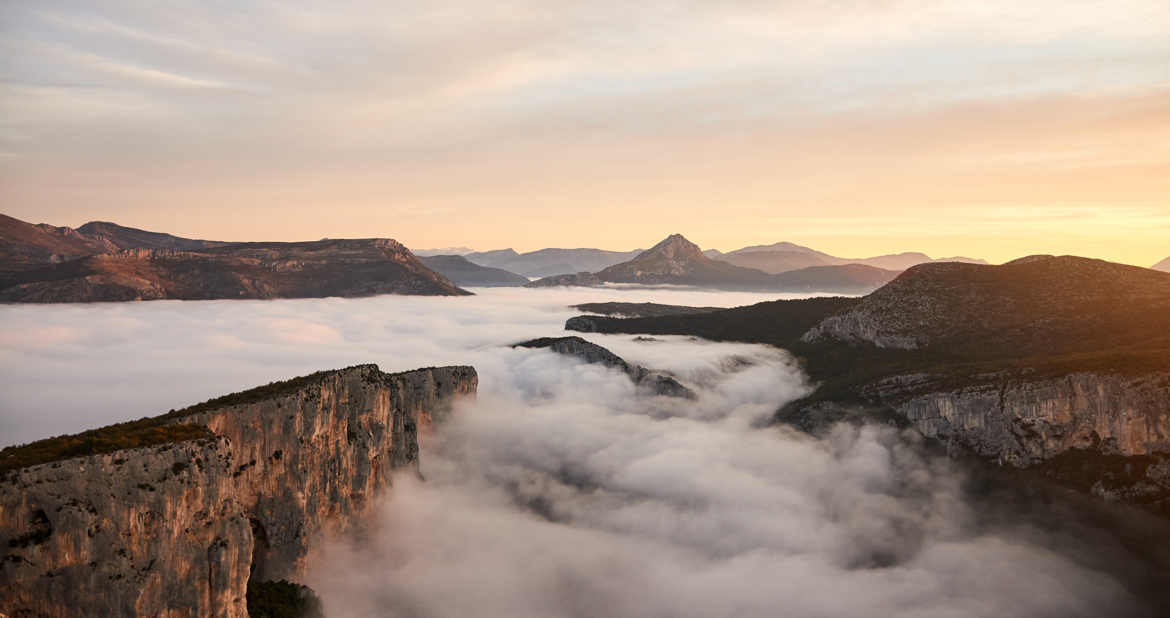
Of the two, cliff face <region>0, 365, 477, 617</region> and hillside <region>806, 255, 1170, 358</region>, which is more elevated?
hillside <region>806, 255, 1170, 358</region>

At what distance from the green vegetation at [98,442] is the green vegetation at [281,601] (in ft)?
67.3

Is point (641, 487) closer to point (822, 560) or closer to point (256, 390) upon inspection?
point (822, 560)

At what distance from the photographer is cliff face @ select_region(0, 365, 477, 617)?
4541 centimetres

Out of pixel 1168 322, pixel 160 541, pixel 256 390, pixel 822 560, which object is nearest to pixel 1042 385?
pixel 1168 322

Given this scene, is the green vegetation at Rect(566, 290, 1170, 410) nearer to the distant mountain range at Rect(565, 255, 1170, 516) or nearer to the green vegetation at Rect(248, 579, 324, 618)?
the distant mountain range at Rect(565, 255, 1170, 516)

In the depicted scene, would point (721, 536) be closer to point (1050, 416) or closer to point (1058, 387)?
point (1050, 416)

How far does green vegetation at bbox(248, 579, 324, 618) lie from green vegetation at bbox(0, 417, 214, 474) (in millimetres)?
20513

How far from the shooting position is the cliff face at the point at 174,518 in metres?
45.4

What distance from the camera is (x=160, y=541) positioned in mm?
51812

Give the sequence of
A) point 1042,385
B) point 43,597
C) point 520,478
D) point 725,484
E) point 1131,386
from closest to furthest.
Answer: point 43,597, point 1131,386, point 1042,385, point 725,484, point 520,478

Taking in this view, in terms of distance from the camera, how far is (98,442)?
53.2 m

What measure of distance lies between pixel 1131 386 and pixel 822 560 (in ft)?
229

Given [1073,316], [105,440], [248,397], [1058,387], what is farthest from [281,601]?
[1073,316]

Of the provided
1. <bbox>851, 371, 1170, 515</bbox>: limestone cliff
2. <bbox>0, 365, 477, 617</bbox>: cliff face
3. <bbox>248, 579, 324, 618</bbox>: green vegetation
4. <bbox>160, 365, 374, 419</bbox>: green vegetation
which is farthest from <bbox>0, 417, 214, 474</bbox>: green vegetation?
<bbox>851, 371, 1170, 515</bbox>: limestone cliff
